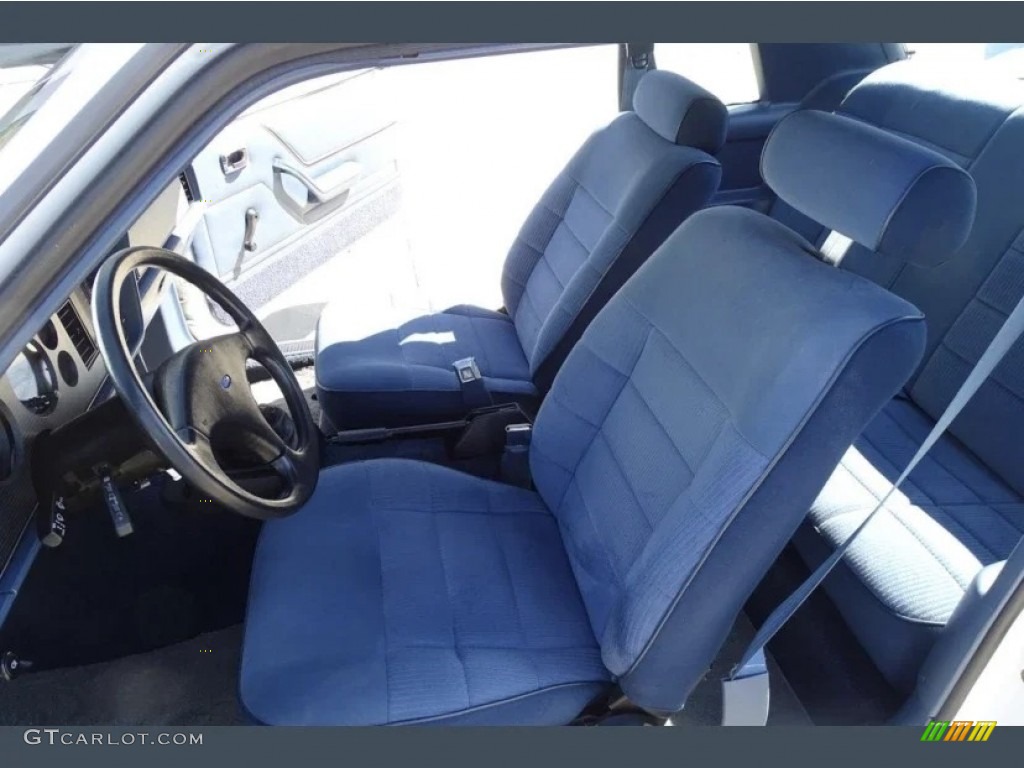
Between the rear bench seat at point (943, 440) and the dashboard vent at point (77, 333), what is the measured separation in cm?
149

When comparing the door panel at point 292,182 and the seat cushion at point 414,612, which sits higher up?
the door panel at point 292,182

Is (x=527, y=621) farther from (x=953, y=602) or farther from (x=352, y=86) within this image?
(x=352, y=86)

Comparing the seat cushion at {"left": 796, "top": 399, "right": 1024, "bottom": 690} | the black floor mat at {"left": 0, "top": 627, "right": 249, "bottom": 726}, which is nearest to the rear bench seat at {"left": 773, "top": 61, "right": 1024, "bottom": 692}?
the seat cushion at {"left": 796, "top": 399, "right": 1024, "bottom": 690}

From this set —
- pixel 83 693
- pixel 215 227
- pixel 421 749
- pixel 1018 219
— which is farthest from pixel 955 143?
pixel 83 693

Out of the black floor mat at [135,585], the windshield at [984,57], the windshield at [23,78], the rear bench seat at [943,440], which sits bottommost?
the black floor mat at [135,585]

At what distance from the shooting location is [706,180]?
6.27 ft

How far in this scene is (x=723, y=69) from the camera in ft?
11.4

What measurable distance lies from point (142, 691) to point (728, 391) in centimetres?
147

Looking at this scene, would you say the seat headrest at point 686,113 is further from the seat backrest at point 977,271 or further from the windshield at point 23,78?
the windshield at point 23,78

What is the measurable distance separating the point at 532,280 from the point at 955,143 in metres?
1.14

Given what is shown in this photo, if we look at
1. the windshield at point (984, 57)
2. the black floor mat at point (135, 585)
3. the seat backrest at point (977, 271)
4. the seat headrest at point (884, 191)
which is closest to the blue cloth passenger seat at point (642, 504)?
the seat headrest at point (884, 191)

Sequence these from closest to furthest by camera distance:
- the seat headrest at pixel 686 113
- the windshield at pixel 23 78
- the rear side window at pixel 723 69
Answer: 1. the windshield at pixel 23 78
2. the seat headrest at pixel 686 113
3. the rear side window at pixel 723 69

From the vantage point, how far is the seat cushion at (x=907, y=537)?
142 cm

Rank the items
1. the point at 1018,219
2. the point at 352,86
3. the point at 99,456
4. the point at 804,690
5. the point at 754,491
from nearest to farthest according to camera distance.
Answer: the point at 754,491
the point at 99,456
the point at 804,690
the point at 1018,219
the point at 352,86
